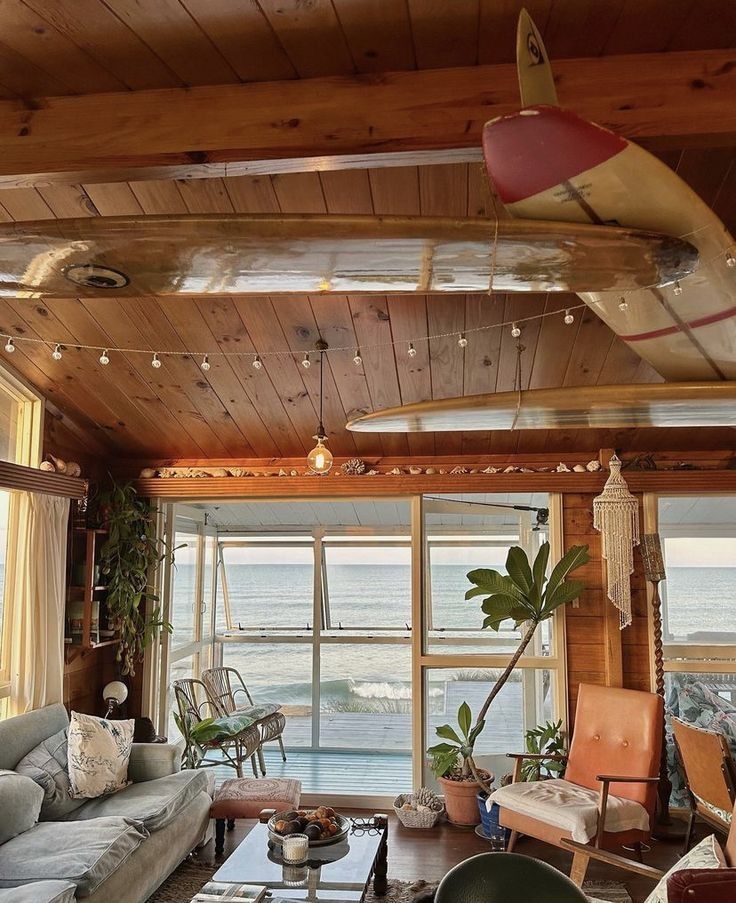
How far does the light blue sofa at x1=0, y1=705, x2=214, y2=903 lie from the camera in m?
3.10

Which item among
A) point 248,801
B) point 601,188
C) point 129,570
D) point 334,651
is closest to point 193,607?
point 129,570

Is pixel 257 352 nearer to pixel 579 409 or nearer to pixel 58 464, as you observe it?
pixel 58 464

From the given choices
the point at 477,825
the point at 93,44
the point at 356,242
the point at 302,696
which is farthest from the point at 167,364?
the point at 302,696

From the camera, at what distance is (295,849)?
340 cm

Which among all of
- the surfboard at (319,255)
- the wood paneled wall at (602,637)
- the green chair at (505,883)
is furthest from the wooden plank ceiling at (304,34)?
the wood paneled wall at (602,637)

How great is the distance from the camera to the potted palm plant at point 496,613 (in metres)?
4.97

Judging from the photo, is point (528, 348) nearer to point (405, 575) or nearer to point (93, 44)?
point (93, 44)

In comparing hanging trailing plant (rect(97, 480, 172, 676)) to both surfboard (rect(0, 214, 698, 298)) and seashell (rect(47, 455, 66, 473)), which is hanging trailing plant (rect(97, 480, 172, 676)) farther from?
surfboard (rect(0, 214, 698, 298))

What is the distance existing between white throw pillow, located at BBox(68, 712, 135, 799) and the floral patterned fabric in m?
3.38

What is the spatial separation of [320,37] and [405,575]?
5.67 m

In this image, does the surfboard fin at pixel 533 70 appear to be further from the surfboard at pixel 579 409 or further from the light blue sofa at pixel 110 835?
the light blue sofa at pixel 110 835

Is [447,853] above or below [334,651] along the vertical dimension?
below

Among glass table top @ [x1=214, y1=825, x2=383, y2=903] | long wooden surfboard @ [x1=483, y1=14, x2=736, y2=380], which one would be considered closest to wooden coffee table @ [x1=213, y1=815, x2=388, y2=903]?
glass table top @ [x1=214, y1=825, x2=383, y2=903]

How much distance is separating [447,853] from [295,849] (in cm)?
145
